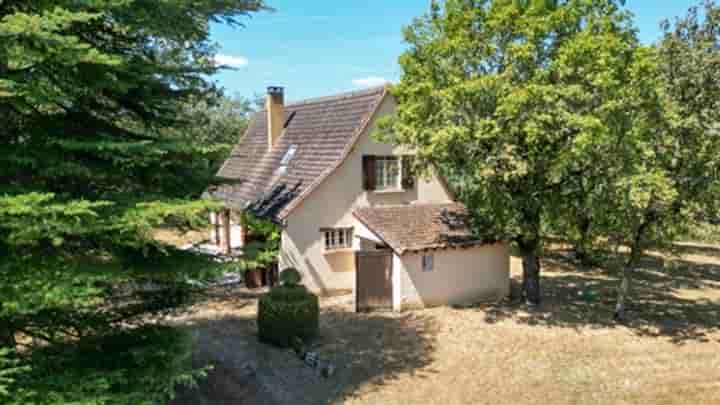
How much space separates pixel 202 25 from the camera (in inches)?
351

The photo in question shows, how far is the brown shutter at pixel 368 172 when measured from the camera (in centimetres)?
1833

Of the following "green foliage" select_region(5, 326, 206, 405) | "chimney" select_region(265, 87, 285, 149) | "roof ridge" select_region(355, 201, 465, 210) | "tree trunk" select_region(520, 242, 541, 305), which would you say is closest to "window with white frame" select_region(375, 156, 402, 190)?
"roof ridge" select_region(355, 201, 465, 210)

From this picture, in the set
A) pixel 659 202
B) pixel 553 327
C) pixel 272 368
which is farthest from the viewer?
pixel 553 327

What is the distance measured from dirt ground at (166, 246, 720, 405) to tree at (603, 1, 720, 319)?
3272 millimetres

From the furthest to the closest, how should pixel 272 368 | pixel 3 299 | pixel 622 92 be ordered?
pixel 622 92
pixel 272 368
pixel 3 299

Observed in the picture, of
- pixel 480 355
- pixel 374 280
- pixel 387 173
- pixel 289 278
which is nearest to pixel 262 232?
pixel 374 280

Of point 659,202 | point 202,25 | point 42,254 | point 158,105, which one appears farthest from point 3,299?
point 659,202

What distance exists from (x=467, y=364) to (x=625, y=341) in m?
5.04

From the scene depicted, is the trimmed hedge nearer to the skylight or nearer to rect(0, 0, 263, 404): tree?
rect(0, 0, 263, 404): tree

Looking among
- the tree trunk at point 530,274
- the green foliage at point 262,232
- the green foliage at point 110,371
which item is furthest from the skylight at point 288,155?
the green foliage at point 110,371

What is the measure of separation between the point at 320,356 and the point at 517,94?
27.4 ft

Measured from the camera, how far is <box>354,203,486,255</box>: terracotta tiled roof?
15922 mm

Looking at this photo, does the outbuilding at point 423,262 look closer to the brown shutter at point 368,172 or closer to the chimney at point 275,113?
the brown shutter at point 368,172

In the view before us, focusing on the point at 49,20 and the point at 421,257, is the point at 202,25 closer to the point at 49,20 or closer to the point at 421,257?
the point at 49,20
